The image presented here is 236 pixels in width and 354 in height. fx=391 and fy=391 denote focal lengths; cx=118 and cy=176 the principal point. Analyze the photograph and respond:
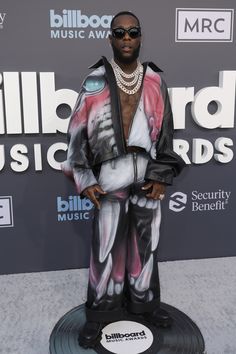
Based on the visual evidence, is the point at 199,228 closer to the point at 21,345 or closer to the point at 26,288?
the point at 26,288

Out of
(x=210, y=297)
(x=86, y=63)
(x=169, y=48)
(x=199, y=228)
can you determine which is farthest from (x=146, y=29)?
(x=210, y=297)

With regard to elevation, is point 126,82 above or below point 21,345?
above

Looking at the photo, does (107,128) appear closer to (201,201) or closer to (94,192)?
(94,192)

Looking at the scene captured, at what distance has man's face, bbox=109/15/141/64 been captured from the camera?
1.35 m

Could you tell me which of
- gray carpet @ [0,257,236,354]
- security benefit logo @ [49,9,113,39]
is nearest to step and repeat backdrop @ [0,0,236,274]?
security benefit logo @ [49,9,113,39]

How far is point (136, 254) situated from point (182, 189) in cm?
82

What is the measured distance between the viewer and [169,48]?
6.99 ft

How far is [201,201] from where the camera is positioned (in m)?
2.33

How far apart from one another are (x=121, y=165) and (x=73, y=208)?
835 millimetres

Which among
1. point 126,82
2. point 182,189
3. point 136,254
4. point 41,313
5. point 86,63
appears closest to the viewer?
point 126,82

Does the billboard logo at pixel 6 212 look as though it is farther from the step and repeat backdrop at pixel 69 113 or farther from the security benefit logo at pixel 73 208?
the security benefit logo at pixel 73 208

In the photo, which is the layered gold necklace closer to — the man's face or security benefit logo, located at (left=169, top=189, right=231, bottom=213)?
the man's face

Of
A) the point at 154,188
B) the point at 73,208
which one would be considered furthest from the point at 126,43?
the point at 73,208

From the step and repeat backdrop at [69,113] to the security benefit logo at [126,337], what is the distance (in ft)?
2.39
